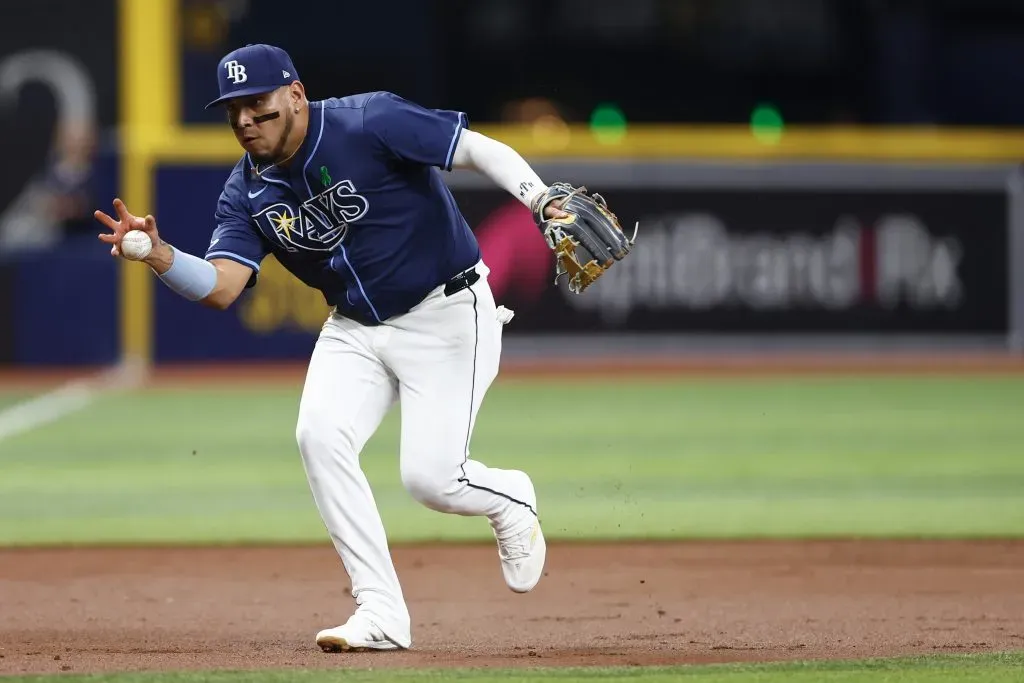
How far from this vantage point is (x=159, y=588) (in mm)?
6703

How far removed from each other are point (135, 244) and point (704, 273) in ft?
37.0

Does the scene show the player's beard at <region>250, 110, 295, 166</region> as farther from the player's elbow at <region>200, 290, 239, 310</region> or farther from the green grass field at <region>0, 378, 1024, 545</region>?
the green grass field at <region>0, 378, 1024, 545</region>

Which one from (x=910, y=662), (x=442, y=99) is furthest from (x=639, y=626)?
(x=442, y=99)

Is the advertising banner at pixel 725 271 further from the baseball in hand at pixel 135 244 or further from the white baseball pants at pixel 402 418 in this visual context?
the baseball in hand at pixel 135 244

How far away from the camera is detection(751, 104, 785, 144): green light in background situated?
16.4 meters

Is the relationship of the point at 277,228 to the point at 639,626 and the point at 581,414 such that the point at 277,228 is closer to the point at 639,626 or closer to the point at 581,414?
the point at 639,626

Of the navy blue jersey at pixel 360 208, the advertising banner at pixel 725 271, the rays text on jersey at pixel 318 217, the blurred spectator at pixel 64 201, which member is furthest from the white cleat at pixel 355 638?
the blurred spectator at pixel 64 201

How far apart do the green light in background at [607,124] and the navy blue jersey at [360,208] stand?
10.8 metres

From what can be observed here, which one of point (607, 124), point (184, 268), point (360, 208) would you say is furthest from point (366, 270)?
point (607, 124)

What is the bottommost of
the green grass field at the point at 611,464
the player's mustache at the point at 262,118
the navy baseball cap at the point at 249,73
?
the green grass field at the point at 611,464

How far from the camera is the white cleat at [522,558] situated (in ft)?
18.9

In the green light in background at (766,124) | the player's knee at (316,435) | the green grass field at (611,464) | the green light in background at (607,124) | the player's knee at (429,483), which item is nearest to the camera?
the player's knee at (316,435)

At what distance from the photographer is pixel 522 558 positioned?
576 centimetres

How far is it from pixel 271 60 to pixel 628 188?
11158 millimetres
